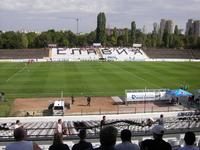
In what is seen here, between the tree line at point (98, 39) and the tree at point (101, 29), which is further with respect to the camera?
the tree at point (101, 29)

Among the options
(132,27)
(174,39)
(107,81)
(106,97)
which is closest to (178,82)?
(107,81)

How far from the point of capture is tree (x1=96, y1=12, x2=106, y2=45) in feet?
515

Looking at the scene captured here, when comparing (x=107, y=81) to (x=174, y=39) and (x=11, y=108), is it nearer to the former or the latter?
(x=11, y=108)

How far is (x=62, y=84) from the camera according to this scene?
172ft

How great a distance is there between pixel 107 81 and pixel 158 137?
48.2 meters

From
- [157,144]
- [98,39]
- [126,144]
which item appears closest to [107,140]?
[126,144]

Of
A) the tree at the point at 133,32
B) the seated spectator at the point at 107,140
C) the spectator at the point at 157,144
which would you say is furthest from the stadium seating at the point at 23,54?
the seated spectator at the point at 107,140

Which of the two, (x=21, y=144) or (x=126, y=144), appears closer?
(x=21, y=144)

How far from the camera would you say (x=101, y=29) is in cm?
16150

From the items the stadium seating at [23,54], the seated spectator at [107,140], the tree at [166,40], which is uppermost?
the tree at [166,40]

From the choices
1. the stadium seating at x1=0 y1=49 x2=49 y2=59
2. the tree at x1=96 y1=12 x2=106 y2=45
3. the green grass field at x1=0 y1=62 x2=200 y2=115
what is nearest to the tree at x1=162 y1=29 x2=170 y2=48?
the tree at x1=96 y1=12 x2=106 y2=45

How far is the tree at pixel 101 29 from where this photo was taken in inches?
6176

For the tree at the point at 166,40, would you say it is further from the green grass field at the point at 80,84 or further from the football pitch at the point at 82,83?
the green grass field at the point at 80,84

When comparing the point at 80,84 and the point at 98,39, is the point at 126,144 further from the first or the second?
the point at 98,39
